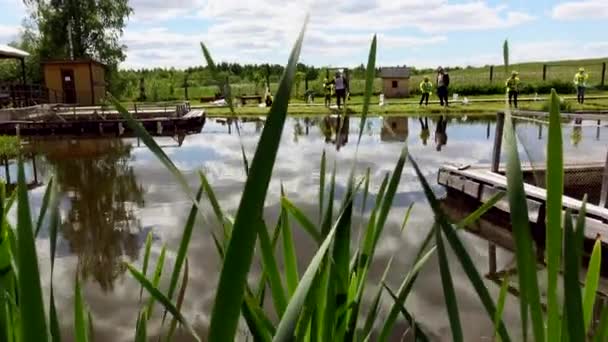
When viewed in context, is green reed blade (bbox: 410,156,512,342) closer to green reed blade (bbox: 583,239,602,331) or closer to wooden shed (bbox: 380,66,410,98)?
green reed blade (bbox: 583,239,602,331)

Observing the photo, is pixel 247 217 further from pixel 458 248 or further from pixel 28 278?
pixel 458 248

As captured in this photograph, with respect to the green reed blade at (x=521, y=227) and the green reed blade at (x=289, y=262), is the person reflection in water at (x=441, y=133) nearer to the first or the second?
the green reed blade at (x=289, y=262)

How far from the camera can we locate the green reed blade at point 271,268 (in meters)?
0.87

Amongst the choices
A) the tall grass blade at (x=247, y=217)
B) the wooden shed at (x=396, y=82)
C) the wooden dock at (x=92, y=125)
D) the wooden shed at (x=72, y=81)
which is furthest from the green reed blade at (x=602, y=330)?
the wooden shed at (x=396, y=82)

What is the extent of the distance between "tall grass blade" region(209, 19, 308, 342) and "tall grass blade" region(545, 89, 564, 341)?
0.28 m

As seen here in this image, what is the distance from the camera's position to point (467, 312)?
4.64 metres

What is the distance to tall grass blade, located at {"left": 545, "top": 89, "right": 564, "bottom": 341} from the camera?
1.79 ft

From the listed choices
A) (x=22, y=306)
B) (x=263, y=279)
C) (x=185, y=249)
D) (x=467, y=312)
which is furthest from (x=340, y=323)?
(x=467, y=312)

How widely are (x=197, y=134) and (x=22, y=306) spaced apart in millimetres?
18713

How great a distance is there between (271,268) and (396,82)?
33357 mm

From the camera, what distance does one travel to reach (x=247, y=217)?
0.43 m

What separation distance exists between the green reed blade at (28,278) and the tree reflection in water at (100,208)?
180 inches

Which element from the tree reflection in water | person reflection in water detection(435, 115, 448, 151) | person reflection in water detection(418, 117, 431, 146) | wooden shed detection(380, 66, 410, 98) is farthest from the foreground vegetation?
wooden shed detection(380, 66, 410, 98)

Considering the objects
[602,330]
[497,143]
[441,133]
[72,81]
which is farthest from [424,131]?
[72,81]
